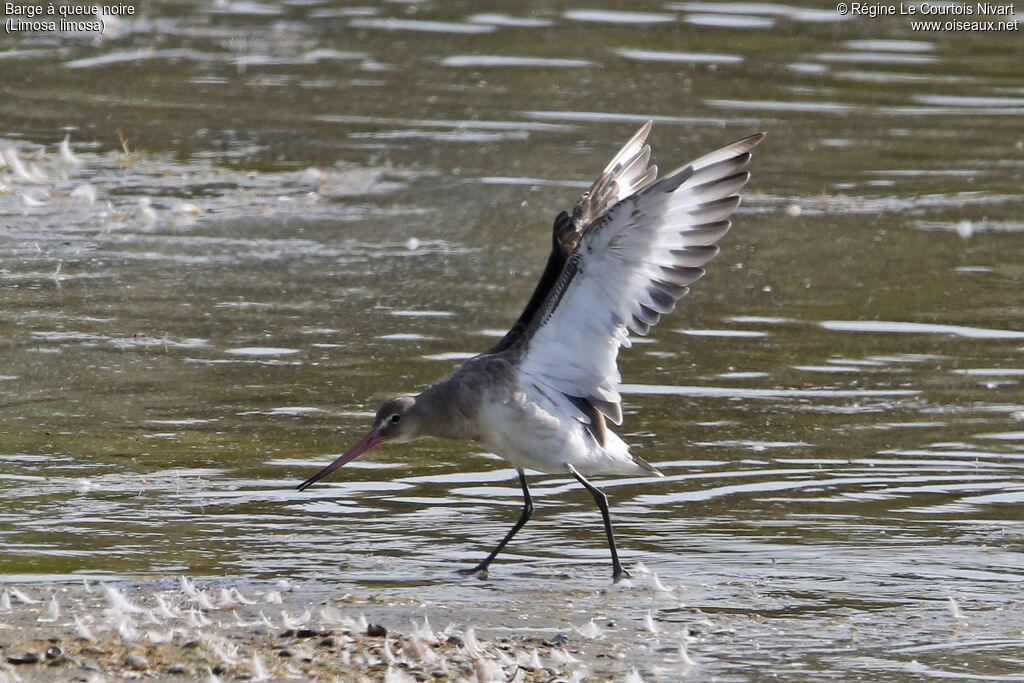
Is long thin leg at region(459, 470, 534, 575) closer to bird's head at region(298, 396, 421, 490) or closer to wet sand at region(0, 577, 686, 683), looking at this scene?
wet sand at region(0, 577, 686, 683)

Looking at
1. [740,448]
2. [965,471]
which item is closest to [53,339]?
[740,448]

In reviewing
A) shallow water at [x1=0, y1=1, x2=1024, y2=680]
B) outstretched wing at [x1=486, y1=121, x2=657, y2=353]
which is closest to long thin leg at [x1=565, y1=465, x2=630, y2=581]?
shallow water at [x1=0, y1=1, x2=1024, y2=680]

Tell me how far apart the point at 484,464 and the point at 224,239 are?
12.6 ft

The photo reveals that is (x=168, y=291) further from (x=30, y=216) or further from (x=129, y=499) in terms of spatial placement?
(x=129, y=499)

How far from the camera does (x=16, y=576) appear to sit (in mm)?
5957

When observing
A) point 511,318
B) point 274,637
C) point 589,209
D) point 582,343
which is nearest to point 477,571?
point 582,343

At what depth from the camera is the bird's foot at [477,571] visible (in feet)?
20.7

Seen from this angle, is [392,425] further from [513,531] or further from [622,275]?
[622,275]

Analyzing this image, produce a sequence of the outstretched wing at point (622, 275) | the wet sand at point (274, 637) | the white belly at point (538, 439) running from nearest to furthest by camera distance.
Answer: the wet sand at point (274, 637) < the outstretched wing at point (622, 275) < the white belly at point (538, 439)

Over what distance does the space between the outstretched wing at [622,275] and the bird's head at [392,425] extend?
0.46 m

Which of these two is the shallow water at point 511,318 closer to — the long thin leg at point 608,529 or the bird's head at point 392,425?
the long thin leg at point 608,529

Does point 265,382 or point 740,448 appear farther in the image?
point 265,382

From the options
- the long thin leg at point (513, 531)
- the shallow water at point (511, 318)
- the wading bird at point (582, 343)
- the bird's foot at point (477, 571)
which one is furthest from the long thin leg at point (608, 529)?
the bird's foot at point (477, 571)

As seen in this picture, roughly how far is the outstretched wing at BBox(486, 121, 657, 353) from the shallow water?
91 cm
